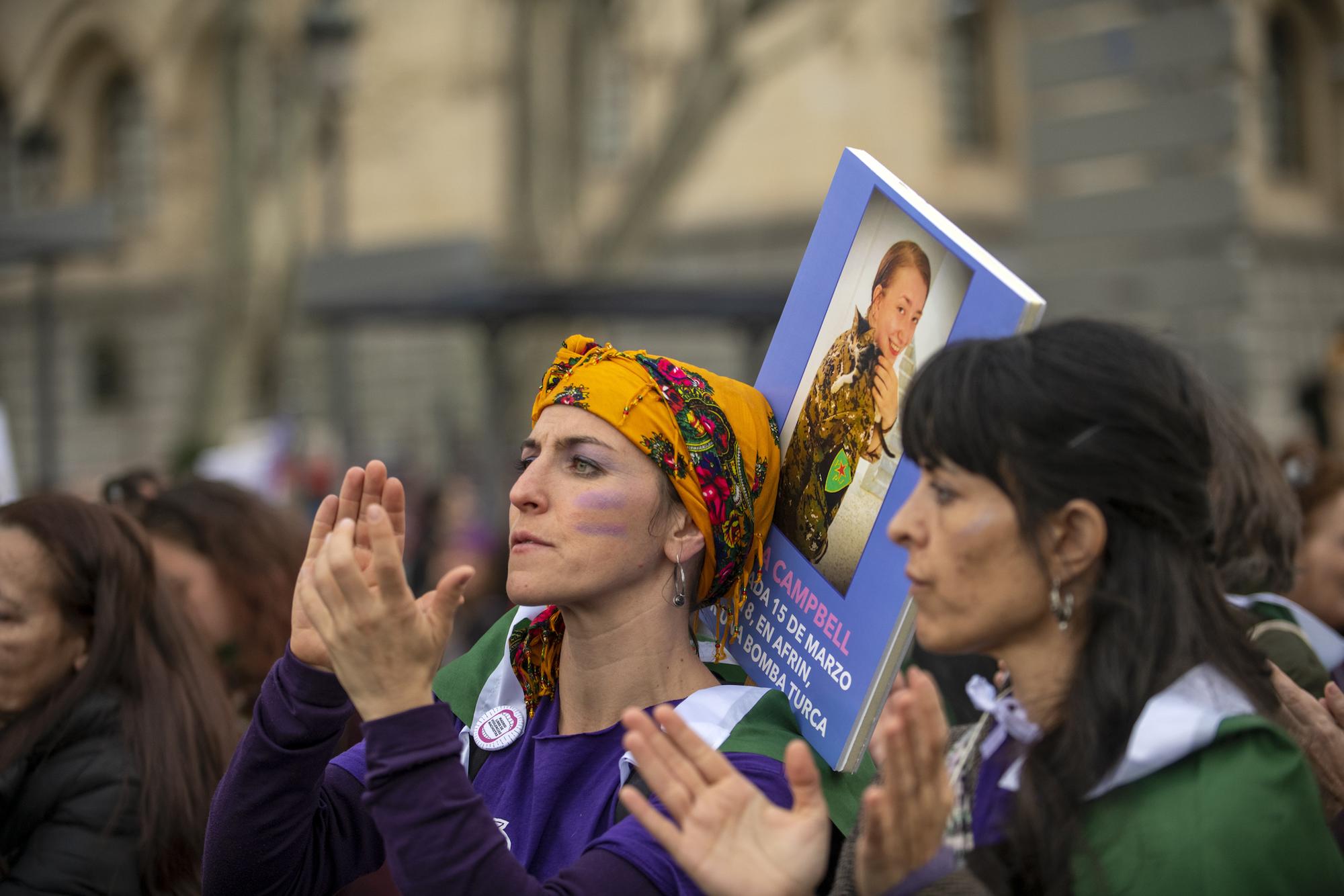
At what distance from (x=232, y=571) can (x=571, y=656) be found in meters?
1.99

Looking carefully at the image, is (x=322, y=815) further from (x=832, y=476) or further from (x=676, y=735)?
(x=832, y=476)

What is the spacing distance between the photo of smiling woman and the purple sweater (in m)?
0.44

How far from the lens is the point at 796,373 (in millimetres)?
2754

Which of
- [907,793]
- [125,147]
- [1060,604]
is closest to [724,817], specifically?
[907,793]

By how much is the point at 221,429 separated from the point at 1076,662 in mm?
17563

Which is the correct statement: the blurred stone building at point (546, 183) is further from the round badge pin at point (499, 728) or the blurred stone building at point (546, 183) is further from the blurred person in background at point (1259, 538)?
the round badge pin at point (499, 728)

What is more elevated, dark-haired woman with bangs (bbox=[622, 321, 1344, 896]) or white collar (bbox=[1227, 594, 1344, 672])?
dark-haired woman with bangs (bbox=[622, 321, 1344, 896])

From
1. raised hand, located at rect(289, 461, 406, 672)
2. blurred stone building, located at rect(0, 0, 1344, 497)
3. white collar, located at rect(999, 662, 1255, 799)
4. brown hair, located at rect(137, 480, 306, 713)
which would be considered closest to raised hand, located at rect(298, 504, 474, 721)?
raised hand, located at rect(289, 461, 406, 672)

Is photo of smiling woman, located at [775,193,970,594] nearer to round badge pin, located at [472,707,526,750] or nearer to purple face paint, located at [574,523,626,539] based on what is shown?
purple face paint, located at [574,523,626,539]

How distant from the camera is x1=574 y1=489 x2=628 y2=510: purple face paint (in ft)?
8.60

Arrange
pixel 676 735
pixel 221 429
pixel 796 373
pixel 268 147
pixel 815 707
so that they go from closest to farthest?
pixel 676 735
pixel 815 707
pixel 796 373
pixel 221 429
pixel 268 147

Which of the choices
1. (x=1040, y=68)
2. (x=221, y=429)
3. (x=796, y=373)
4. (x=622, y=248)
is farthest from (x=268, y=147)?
(x=796, y=373)

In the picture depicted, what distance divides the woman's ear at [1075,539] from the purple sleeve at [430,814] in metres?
0.89

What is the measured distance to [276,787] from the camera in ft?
8.01
